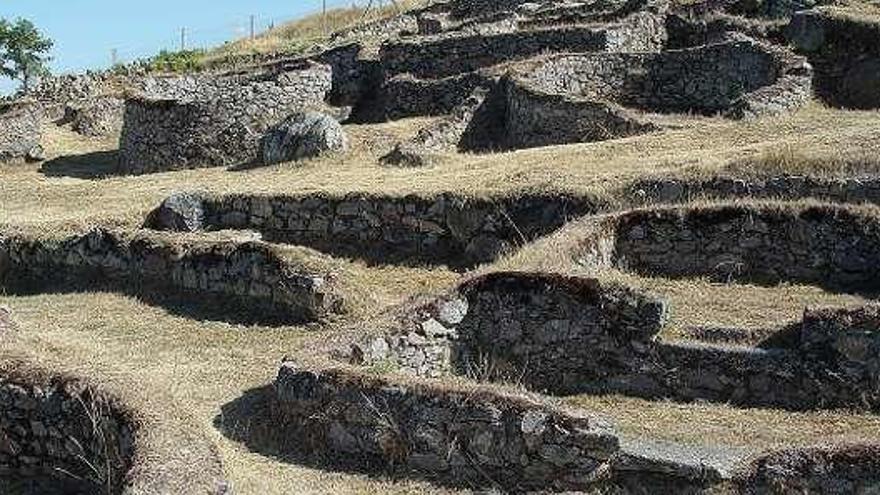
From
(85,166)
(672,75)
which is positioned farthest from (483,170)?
(85,166)

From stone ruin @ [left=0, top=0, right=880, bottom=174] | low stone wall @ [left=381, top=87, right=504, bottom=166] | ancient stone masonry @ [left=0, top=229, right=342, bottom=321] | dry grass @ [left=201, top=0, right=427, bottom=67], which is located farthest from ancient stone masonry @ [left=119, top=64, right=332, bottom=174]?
dry grass @ [left=201, top=0, right=427, bottom=67]

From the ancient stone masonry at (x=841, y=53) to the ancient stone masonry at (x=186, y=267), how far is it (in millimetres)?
15072

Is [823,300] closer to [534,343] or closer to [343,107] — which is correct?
[534,343]

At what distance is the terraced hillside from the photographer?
11.2 metres

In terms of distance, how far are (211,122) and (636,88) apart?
11.5 meters

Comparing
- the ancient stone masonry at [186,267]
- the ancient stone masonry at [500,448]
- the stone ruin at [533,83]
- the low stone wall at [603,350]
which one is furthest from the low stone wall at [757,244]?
the stone ruin at [533,83]

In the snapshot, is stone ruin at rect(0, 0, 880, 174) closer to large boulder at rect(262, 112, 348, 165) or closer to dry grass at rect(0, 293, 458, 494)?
Result: large boulder at rect(262, 112, 348, 165)

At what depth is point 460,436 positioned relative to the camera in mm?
11219

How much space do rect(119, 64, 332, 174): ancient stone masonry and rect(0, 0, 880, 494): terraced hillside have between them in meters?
0.09

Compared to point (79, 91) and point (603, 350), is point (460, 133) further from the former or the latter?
point (79, 91)

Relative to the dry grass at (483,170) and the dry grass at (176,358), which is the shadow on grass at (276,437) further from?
the dry grass at (483,170)

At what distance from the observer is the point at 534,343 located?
1413cm

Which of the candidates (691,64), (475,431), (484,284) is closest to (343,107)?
(691,64)

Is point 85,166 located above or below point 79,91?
below
